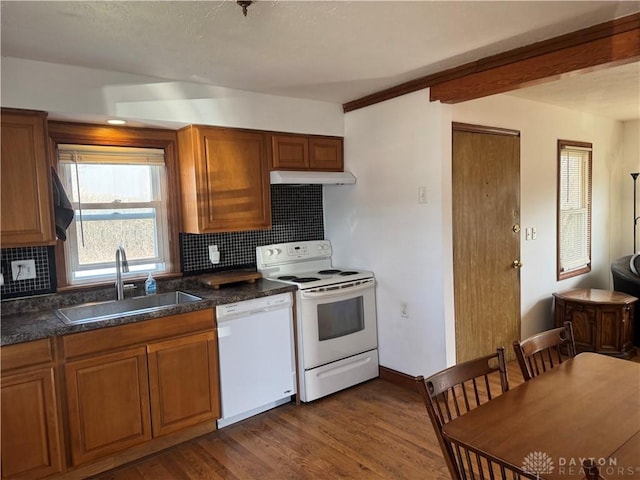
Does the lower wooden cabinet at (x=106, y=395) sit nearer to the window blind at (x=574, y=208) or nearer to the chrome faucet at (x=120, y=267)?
the chrome faucet at (x=120, y=267)

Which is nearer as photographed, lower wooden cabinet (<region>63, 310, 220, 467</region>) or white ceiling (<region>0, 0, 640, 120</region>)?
white ceiling (<region>0, 0, 640, 120</region>)

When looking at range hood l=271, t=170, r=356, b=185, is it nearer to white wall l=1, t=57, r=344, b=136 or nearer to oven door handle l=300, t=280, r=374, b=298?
white wall l=1, t=57, r=344, b=136

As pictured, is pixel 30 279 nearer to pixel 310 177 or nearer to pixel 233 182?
pixel 233 182

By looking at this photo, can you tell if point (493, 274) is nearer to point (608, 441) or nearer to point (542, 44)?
point (542, 44)

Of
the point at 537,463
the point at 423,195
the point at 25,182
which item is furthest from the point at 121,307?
the point at 537,463

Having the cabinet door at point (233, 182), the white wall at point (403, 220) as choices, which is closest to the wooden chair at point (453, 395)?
the white wall at point (403, 220)

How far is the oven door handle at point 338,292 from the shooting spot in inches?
127

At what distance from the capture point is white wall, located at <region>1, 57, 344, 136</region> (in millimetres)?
2447

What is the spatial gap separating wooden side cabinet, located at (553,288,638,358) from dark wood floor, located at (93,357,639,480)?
1861 millimetres

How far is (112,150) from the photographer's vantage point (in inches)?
121

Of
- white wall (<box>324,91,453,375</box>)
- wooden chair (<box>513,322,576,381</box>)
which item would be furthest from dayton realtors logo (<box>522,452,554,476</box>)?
white wall (<box>324,91,453,375</box>)

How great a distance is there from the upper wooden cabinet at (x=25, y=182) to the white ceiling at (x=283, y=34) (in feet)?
1.19

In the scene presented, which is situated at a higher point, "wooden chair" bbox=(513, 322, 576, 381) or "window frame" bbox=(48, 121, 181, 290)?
"window frame" bbox=(48, 121, 181, 290)

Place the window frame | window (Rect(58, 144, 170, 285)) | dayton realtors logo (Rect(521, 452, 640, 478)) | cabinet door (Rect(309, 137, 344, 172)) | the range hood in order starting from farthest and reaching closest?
cabinet door (Rect(309, 137, 344, 172))
the range hood
window (Rect(58, 144, 170, 285))
the window frame
dayton realtors logo (Rect(521, 452, 640, 478))
